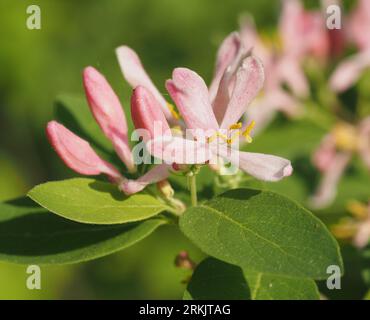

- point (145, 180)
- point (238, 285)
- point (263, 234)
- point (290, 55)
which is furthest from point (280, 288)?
point (290, 55)

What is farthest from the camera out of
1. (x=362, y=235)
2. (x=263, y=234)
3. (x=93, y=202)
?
(x=362, y=235)

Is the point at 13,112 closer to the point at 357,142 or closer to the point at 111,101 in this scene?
the point at 357,142

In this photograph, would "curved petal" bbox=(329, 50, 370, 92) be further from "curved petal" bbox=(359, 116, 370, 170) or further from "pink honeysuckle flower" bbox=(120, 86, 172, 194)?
"pink honeysuckle flower" bbox=(120, 86, 172, 194)

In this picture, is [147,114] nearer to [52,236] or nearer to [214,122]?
[214,122]

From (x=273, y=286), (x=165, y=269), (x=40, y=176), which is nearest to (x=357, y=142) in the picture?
(x=273, y=286)

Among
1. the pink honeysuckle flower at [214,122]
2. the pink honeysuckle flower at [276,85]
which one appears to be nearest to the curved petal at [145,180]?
the pink honeysuckle flower at [214,122]

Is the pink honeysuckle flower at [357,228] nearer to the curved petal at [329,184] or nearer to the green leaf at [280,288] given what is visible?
the curved petal at [329,184]
